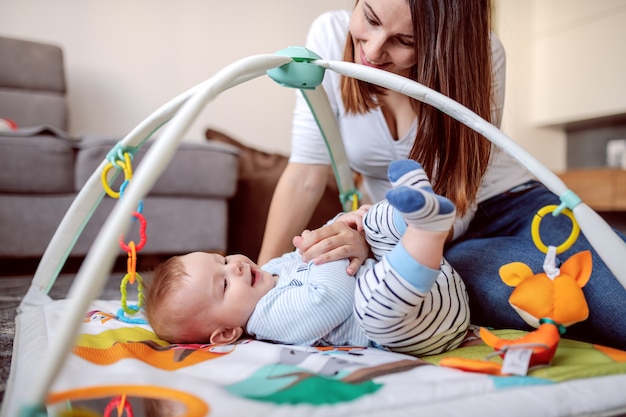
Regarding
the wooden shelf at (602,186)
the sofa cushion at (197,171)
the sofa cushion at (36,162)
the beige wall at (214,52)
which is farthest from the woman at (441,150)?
the wooden shelf at (602,186)

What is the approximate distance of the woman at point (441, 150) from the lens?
80 centimetres

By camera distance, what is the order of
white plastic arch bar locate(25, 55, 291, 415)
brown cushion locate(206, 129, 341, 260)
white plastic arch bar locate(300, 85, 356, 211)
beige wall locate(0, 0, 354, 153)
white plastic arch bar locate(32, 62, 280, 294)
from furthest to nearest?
beige wall locate(0, 0, 354, 153), brown cushion locate(206, 129, 341, 260), white plastic arch bar locate(300, 85, 356, 211), white plastic arch bar locate(32, 62, 280, 294), white plastic arch bar locate(25, 55, 291, 415)

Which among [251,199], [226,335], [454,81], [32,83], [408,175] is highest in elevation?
[32,83]

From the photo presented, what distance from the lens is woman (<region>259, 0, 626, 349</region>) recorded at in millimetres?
800

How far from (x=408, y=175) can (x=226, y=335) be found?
344 millimetres

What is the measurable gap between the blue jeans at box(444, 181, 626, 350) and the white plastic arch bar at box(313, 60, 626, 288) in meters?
0.14

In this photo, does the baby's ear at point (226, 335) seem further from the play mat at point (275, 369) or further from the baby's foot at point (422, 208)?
the baby's foot at point (422, 208)

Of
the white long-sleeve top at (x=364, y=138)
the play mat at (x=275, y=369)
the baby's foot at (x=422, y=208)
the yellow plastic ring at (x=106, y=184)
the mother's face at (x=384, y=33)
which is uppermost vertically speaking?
the mother's face at (x=384, y=33)

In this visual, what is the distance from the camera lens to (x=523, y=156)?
68cm

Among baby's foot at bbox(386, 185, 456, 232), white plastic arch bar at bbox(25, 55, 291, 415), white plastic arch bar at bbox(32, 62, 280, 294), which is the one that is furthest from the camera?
white plastic arch bar at bbox(32, 62, 280, 294)

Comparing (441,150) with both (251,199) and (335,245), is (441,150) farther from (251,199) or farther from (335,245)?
(251,199)

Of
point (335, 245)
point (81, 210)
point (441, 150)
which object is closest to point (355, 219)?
point (335, 245)

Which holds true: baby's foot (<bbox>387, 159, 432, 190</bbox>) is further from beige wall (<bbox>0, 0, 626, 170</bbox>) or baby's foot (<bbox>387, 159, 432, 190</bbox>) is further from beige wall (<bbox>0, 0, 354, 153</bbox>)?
beige wall (<bbox>0, 0, 354, 153</bbox>)

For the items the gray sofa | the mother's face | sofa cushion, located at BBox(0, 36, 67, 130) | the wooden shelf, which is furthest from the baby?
the wooden shelf
